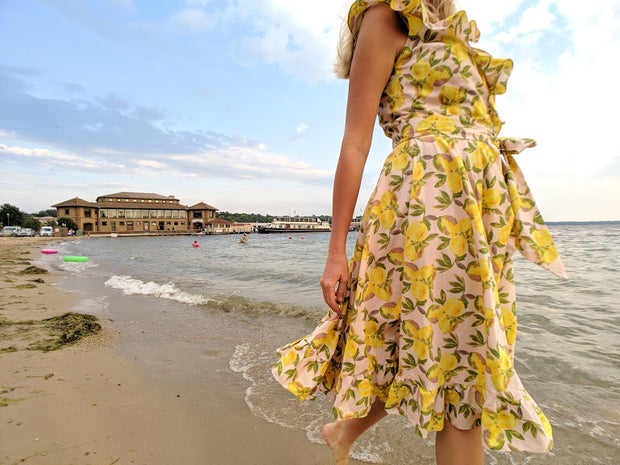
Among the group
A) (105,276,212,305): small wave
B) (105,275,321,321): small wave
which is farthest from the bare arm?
(105,276,212,305): small wave

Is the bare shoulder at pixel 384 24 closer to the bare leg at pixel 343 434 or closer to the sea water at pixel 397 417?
the bare leg at pixel 343 434

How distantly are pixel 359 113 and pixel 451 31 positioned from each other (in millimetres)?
378

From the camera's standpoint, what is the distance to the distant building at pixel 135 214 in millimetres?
66188

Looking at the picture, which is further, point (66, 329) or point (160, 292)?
point (160, 292)

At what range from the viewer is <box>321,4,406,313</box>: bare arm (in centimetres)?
107

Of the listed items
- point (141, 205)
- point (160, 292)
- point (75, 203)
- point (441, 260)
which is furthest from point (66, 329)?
point (141, 205)

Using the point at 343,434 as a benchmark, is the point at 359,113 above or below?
above

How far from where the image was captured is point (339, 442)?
1.27 m

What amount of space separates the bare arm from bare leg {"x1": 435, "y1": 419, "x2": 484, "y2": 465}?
508 mm

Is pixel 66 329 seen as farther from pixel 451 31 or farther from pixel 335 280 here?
pixel 451 31

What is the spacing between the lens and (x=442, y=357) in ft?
3.22

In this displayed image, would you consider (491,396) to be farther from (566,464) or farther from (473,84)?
(566,464)

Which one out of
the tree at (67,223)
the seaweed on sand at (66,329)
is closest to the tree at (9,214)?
the tree at (67,223)

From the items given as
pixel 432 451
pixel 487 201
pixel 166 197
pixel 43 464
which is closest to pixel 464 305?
pixel 487 201
